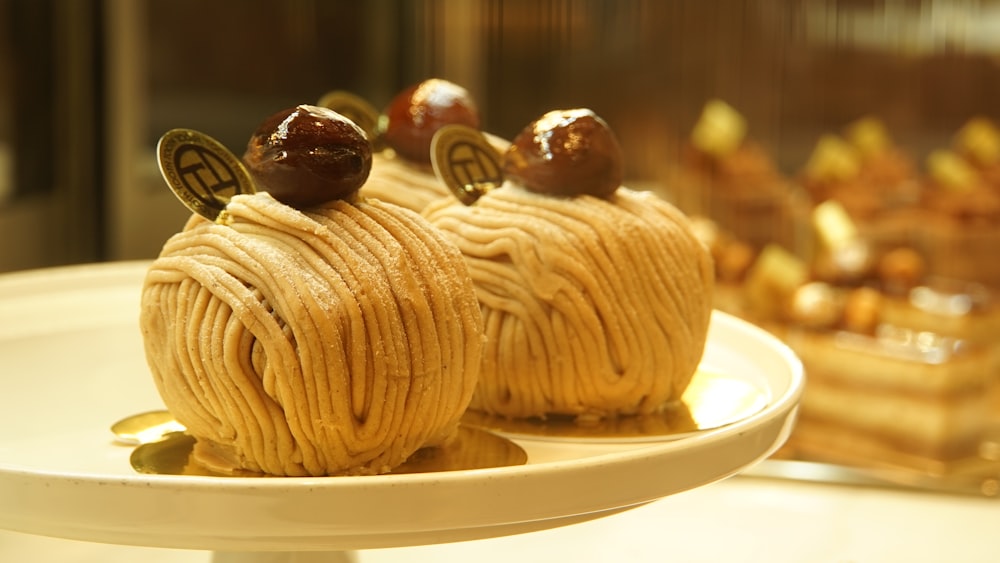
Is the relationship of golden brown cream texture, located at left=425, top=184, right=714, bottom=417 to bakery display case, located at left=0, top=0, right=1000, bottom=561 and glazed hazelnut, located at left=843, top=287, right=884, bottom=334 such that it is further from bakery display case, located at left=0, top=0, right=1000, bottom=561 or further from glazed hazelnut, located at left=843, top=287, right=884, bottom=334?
glazed hazelnut, located at left=843, top=287, right=884, bottom=334

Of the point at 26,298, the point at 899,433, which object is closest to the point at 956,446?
the point at 899,433

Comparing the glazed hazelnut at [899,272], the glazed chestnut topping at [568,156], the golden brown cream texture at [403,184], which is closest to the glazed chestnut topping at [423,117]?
the golden brown cream texture at [403,184]

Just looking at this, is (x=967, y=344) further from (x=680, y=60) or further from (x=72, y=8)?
(x=72, y=8)

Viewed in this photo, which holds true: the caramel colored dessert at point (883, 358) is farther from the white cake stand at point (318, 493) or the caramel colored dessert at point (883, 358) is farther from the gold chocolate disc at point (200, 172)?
the gold chocolate disc at point (200, 172)

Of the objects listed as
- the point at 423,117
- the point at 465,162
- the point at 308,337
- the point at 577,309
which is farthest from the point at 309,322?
the point at 423,117

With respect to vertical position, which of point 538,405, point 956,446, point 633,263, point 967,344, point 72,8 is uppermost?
point 72,8

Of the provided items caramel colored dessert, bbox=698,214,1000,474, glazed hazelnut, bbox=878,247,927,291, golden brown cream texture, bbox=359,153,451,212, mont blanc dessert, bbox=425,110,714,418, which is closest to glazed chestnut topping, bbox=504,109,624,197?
mont blanc dessert, bbox=425,110,714,418
